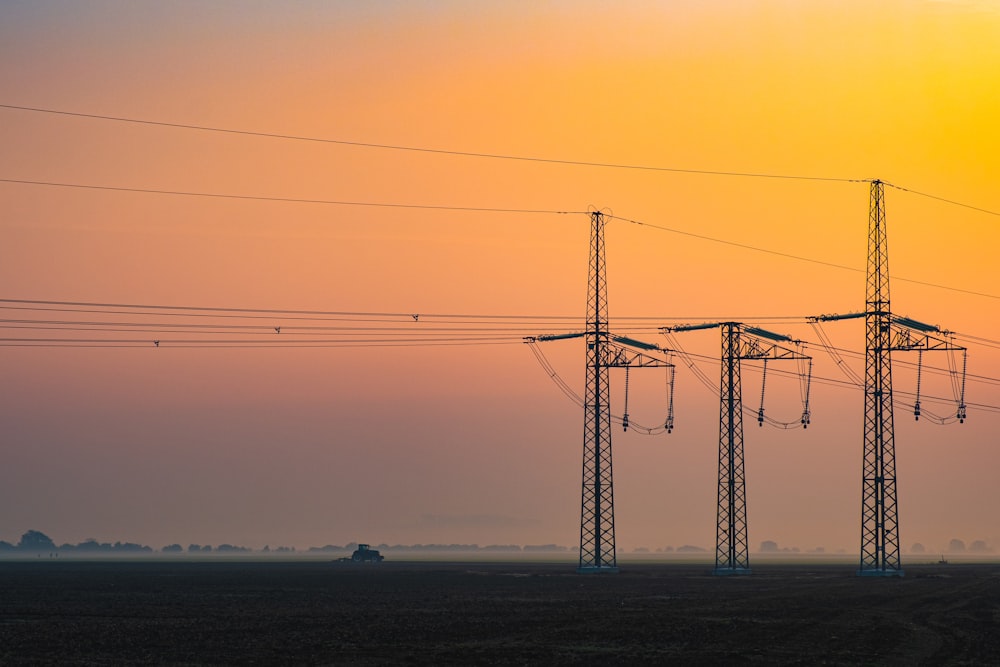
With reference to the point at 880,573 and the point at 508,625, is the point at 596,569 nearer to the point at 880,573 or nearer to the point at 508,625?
the point at 880,573

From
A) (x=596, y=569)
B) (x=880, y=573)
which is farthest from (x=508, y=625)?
(x=596, y=569)

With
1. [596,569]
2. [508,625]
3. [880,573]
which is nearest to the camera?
[508,625]

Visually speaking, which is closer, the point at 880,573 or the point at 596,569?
the point at 880,573

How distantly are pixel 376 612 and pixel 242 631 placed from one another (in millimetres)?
16209

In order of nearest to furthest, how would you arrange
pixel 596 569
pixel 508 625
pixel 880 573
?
A: pixel 508 625
pixel 880 573
pixel 596 569

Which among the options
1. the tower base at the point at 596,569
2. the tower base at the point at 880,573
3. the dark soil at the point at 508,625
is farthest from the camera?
the tower base at the point at 596,569

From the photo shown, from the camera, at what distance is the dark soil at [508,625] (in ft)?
175

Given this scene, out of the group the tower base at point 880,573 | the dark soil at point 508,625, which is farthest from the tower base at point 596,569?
the tower base at point 880,573

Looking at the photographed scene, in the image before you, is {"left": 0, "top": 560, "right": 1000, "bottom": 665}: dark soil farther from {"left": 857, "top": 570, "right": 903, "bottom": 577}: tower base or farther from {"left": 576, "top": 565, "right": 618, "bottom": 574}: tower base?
{"left": 576, "top": 565, "right": 618, "bottom": 574}: tower base

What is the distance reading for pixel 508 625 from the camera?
69.3m

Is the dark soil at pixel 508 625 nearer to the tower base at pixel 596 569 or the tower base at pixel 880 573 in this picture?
the tower base at pixel 880 573

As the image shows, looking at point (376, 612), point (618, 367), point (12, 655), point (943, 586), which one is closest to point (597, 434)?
point (618, 367)

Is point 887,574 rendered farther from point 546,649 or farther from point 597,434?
point 546,649

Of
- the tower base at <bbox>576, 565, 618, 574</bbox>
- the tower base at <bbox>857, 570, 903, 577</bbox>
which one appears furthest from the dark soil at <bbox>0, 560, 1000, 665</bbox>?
the tower base at <bbox>576, 565, 618, 574</bbox>
